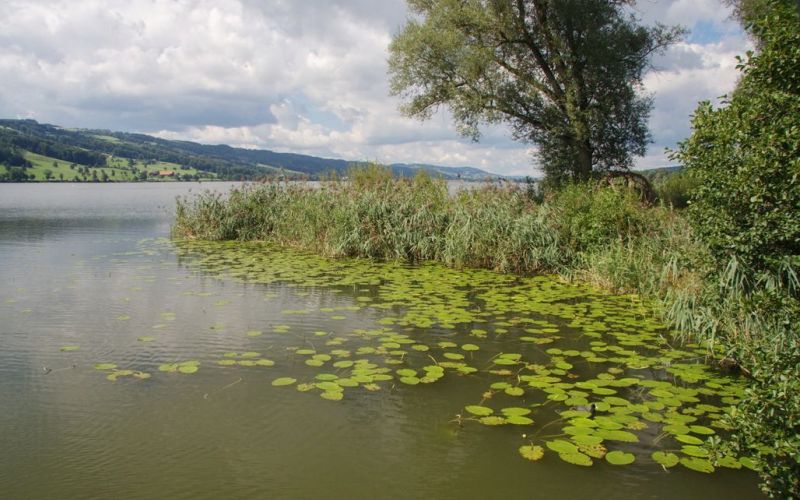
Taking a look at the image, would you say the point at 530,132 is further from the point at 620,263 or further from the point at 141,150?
the point at 141,150

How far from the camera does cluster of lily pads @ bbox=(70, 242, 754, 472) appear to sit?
475 cm

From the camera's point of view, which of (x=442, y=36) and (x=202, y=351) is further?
(x=442, y=36)

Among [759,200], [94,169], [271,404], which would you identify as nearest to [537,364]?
[759,200]

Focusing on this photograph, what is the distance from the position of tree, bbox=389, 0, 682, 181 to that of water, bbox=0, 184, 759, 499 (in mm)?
11469

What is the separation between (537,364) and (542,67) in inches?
651

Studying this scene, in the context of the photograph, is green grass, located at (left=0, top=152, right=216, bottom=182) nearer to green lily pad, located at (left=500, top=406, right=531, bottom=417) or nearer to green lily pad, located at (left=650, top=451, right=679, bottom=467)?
green lily pad, located at (left=500, top=406, right=531, bottom=417)

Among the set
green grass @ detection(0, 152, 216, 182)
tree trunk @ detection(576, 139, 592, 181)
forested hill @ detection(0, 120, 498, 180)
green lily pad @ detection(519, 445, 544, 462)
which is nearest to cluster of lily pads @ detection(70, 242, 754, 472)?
green lily pad @ detection(519, 445, 544, 462)

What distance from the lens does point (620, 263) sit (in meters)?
11.2

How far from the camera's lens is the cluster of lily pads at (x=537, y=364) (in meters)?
4.75

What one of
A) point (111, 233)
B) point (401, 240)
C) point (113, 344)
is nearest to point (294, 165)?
point (111, 233)

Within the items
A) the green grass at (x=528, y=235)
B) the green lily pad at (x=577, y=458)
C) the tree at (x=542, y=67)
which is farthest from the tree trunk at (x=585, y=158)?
the green lily pad at (x=577, y=458)

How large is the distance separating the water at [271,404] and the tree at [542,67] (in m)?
11.5

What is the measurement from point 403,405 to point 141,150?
141m

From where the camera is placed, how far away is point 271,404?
5.29 meters
